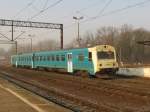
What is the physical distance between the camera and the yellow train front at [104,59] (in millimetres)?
32066

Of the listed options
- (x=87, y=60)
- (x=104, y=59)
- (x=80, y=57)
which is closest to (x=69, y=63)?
(x=80, y=57)

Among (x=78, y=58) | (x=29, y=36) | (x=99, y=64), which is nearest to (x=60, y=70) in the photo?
(x=78, y=58)

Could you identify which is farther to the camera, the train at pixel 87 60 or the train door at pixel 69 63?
the train door at pixel 69 63

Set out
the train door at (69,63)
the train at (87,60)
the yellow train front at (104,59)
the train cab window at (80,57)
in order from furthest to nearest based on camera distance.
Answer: the train door at (69,63) < the train cab window at (80,57) < the train at (87,60) < the yellow train front at (104,59)

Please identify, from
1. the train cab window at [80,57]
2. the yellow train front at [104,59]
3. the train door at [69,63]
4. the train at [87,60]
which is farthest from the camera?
the train door at [69,63]

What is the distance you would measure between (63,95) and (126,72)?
1870 cm

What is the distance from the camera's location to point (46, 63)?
47.8 metres

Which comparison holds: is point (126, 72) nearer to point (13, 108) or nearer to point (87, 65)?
point (87, 65)

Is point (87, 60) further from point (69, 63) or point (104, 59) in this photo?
point (69, 63)

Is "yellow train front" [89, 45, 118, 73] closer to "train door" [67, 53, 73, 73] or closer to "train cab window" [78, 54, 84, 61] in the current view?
"train cab window" [78, 54, 84, 61]

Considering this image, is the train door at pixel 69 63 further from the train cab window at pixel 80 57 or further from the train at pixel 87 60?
the train cab window at pixel 80 57

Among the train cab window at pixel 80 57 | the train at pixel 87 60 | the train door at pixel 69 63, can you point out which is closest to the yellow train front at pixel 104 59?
the train at pixel 87 60

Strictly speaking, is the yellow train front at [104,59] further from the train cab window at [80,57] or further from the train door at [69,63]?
the train door at [69,63]

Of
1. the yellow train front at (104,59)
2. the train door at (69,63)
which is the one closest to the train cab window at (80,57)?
the yellow train front at (104,59)
